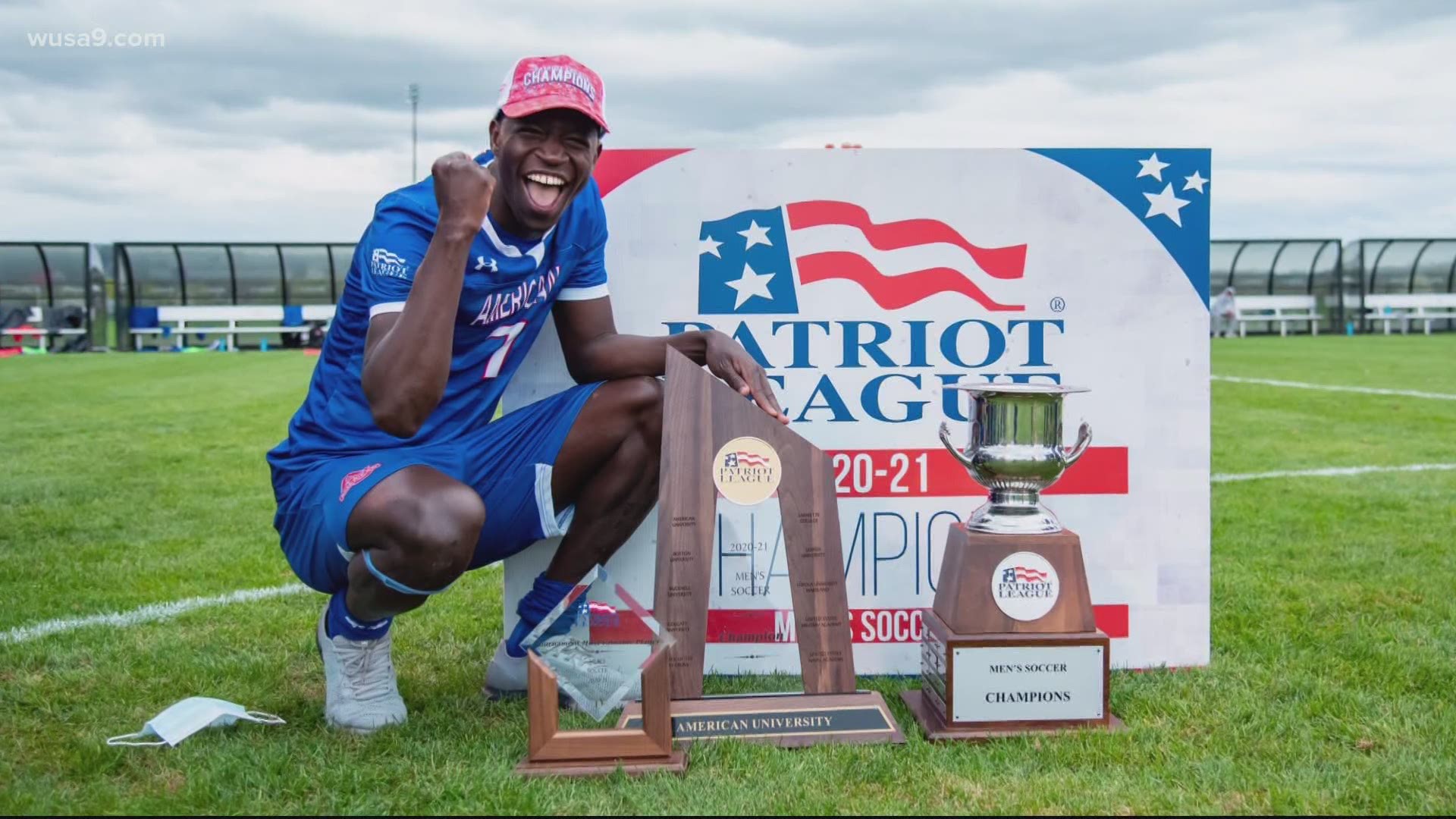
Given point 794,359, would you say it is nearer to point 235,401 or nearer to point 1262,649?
point 1262,649

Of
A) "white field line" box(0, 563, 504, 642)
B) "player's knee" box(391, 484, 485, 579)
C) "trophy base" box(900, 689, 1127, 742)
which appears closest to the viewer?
"player's knee" box(391, 484, 485, 579)

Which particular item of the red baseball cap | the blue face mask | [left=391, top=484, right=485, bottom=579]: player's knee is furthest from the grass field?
the red baseball cap

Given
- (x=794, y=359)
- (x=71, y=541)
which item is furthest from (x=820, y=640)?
(x=71, y=541)

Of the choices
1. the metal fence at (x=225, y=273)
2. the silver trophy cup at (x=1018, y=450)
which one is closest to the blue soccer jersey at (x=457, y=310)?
the silver trophy cup at (x=1018, y=450)

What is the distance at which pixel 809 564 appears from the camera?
2773 millimetres

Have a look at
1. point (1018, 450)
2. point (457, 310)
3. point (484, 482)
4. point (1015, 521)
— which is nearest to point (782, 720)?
point (1015, 521)

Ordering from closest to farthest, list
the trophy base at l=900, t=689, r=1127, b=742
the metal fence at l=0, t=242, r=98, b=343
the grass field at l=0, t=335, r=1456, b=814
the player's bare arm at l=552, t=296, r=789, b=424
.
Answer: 1. the grass field at l=0, t=335, r=1456, b=814
2. the trophy base at l=900, t=689, r=1127, b=742
3. the player's bare arm at l=552, t=296, r=789, b=424
4. the metal fence at l=0, t=242, r=98, b=343

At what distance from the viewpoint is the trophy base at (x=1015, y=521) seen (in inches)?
108

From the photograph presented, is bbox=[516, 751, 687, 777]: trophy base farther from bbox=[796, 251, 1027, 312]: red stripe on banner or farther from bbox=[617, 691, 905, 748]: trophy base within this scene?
bbox=[796, 251, 1027, 312]: red stripe on banner

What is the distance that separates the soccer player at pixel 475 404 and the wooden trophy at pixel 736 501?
0.40ft

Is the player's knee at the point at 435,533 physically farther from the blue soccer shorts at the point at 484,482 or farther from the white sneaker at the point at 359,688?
the white sneaker at the point at 359,688

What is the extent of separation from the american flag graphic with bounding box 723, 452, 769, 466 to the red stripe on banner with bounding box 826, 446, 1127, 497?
25.0 inches

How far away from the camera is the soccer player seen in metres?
2.48

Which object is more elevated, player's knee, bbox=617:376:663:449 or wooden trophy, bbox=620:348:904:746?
player's knee, bbox=617:376:663:449
